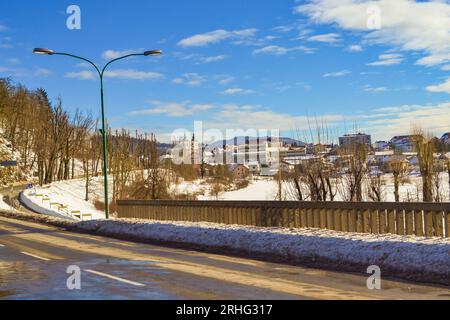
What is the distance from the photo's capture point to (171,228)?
19734 millimetres

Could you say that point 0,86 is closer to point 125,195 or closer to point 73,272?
point 125,195

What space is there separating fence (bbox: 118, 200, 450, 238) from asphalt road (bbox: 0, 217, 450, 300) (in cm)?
498

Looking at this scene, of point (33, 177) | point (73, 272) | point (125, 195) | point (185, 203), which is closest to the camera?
point (73, 272)

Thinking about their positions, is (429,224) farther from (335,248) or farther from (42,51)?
(42,51)

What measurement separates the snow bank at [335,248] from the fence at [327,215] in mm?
1197

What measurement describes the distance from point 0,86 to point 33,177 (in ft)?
62.9

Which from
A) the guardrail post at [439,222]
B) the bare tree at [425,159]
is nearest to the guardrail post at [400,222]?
the guardrail post at [439,222]

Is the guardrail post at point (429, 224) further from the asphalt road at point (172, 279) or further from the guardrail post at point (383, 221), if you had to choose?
the asphalt road at point (172, 279)

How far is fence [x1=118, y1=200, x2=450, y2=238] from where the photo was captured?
14.7 m

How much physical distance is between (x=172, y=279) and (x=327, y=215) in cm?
890

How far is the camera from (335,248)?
13.1 meters

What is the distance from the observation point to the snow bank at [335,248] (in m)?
10.8

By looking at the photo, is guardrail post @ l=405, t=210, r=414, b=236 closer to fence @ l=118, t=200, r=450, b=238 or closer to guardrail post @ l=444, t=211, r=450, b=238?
fence @ l=118, t=200, r=450, b=238

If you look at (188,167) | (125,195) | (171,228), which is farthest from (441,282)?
(188,167)
